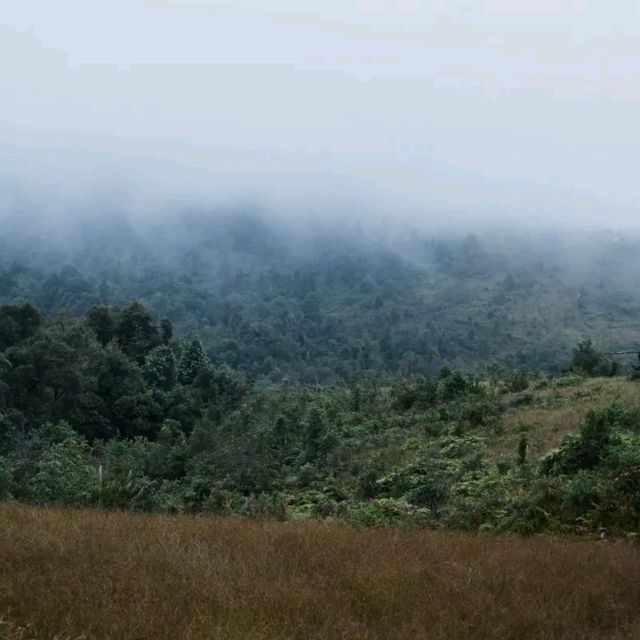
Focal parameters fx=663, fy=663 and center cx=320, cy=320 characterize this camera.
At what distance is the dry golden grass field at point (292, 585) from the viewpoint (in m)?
4.83

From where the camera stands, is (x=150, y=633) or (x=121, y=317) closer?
(x=150, y=633)

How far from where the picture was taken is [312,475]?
58.4ft

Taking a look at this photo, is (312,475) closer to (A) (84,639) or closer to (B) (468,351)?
(A) (84,639)

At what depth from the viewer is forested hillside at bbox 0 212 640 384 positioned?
280 ft

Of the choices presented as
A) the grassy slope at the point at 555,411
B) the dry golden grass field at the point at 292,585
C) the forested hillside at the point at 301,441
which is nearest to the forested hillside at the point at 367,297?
the forested hillside at the point at 301,441

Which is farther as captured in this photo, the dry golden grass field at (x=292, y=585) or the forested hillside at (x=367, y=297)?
the forested hillside at (x=367, y=297)

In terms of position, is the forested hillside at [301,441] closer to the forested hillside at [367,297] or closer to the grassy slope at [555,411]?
the grassy slope at [555,411]

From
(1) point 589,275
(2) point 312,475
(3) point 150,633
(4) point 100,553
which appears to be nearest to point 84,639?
(3) point 150,633

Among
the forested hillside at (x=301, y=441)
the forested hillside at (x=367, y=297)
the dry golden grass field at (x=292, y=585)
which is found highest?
the dry golden grass field at (x=292, y=585)

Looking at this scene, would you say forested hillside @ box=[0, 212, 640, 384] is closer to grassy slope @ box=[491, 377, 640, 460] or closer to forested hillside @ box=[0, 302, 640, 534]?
forested hillside @ box=[0, 302, 640, 534]

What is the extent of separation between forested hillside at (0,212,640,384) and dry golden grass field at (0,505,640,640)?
4256cm

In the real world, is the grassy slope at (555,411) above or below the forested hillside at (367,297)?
above

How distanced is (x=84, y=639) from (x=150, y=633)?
462 mm

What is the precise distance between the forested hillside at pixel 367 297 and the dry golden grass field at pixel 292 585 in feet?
140
